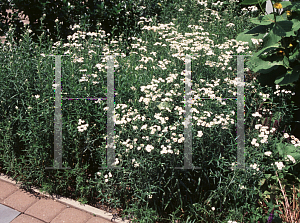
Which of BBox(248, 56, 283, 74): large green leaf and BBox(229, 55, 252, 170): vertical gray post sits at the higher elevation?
BBox(248, 56, 283, 74): large green leaf

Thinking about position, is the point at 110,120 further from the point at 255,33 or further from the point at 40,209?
the point at 255,33

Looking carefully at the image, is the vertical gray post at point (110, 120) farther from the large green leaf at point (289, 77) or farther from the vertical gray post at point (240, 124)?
the large green leaf at point (289, 77)

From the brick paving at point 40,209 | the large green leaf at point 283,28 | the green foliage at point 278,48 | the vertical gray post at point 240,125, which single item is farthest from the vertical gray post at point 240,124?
the brick paving at point 40,209

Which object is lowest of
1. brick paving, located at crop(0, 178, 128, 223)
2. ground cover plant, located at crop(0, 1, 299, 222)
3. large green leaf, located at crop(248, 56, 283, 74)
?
brick paving, located at crop(0, 178, 128, 223)

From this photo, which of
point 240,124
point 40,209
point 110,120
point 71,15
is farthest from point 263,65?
point 71,15

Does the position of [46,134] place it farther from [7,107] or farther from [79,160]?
[7,107]

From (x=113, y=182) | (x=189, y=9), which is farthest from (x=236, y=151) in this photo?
(x=189, y=9)

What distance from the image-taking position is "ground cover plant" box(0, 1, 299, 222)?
2.61 meters

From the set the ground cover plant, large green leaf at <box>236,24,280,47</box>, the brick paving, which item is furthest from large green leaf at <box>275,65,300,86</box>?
the brick paving

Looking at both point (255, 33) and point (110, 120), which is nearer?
point (110, 120)

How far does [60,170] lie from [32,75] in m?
1.16

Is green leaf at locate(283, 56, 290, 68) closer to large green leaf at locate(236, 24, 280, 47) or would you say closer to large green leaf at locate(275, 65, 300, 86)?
large green leaf at locate(275, 65, 300, 86)

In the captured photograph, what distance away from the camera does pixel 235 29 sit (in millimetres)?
5691

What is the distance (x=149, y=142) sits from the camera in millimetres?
2695
